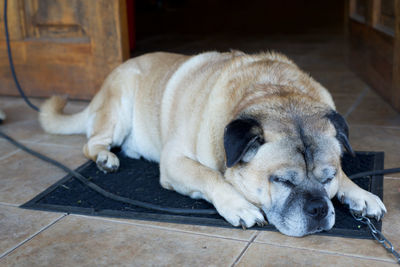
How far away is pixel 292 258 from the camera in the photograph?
182cm

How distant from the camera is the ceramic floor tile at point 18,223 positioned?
205 centimetres

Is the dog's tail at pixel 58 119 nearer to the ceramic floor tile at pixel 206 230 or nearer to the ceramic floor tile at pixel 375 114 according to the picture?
the ceramic floor tile at pixel 206 230

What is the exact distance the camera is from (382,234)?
6.46 ft

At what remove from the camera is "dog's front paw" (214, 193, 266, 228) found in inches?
80.4

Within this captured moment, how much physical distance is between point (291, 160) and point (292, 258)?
37 cm

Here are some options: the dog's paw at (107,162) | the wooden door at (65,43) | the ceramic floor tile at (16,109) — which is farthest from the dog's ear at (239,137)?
the ceramic floor tile at (16,109)

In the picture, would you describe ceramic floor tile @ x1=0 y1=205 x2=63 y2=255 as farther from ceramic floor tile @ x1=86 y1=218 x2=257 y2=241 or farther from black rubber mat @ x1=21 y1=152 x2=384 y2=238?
ceramic floor tile @ x1=86 y1=218 x2=257 y2=241

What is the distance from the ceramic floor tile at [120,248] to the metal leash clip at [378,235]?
0.53m

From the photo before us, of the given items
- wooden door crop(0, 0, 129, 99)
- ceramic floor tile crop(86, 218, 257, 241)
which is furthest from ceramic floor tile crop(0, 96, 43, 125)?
ceramic floor tile crop(86, 218, 257, 241)

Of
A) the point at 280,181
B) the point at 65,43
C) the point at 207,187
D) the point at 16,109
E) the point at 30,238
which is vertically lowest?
the point at 16,109

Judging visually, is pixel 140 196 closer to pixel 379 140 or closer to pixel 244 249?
pixel 244 249

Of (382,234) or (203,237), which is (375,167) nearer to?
(382,234)

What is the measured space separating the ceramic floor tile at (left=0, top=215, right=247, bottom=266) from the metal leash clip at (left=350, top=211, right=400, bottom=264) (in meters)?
0.53

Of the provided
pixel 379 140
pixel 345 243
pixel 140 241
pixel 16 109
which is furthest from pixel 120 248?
pixel 16 109
